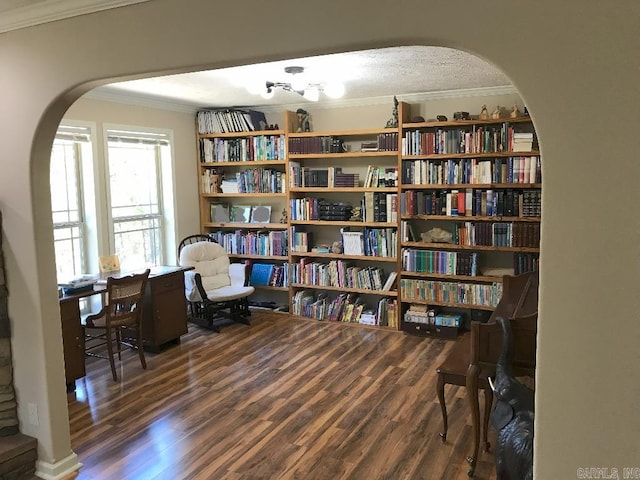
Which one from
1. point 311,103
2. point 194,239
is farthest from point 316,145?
point 194,239

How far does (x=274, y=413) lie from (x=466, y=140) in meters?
3.19

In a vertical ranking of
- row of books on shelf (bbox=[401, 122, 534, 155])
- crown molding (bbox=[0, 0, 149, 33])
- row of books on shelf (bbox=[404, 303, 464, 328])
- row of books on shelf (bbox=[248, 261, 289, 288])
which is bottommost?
row of books on shelf (bbox=[404, 303, 464, 328])

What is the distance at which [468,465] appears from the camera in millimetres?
3004

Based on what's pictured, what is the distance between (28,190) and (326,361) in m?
2.90

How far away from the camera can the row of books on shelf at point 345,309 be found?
5.72 m

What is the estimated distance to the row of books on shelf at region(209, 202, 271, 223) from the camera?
646 centimetres

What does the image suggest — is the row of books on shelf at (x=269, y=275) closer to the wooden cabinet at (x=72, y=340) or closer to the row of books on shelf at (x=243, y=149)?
the row of books on shelf at (x=243, y=149)

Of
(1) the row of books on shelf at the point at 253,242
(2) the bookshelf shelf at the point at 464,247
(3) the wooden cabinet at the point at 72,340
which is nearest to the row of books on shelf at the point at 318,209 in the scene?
(1) the row of books on shelf at the point at 253,242

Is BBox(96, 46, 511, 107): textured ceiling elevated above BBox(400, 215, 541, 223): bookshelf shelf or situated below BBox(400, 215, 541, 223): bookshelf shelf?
above

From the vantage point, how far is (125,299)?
436 cm

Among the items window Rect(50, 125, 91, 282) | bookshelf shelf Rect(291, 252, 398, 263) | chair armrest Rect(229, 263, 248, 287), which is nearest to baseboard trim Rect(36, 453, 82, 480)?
window Rect(50, 125, 91, 282)

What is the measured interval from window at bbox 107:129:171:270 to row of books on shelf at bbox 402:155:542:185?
2.81 meters

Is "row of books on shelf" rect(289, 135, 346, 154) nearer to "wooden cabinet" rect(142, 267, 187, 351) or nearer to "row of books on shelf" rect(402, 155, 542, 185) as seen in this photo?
"row of books on shelf" rect(402, 155, 542, 185)

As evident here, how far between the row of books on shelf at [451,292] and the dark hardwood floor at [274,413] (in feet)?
1.51
